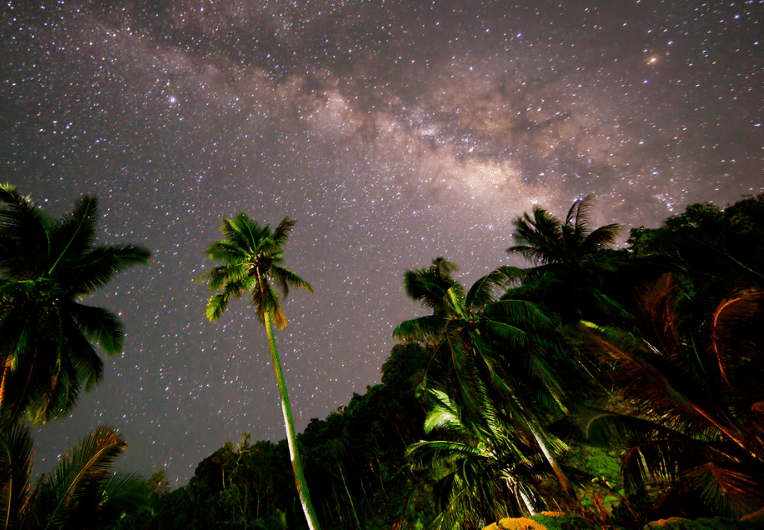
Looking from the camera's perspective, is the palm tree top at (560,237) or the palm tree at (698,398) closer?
the palm tree at (698,398)

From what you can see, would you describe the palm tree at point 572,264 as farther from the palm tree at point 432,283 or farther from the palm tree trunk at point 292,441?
the palm tree trunk at point 292,441

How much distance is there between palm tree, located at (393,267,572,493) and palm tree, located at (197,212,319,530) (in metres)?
5.59

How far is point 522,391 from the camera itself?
12.1 meters

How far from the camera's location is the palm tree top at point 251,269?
14969mm

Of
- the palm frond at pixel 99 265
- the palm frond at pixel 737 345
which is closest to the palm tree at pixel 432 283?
the palm frond at pixel 737 345

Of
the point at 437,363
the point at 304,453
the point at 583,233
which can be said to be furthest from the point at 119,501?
the point at 583,233

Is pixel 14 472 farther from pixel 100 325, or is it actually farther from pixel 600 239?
pixel 600 239

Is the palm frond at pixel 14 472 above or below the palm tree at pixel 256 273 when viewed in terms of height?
below

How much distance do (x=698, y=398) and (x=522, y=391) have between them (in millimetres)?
5358

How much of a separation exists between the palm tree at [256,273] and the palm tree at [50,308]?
3.60m

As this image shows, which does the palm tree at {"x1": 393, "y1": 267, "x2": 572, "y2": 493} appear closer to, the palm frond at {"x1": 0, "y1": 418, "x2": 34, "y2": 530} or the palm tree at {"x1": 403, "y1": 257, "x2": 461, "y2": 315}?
the palm tree at {"x1": 403, "y1": 257, "x2": 461, "y2": 315}

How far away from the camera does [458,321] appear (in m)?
12.2

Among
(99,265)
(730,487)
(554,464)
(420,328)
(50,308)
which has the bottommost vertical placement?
(730,487)

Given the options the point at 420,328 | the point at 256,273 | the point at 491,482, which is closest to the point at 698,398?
the point at 491,482
